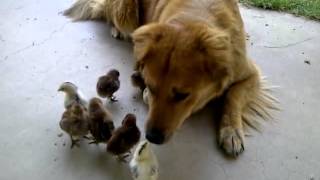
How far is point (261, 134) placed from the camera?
279cm

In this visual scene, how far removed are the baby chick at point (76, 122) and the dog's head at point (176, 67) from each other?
1.28 feet

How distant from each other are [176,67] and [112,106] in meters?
0.82

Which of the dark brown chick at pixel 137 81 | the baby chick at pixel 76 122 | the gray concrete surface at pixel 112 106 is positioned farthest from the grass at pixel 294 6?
the baby chick at pixel 76 122

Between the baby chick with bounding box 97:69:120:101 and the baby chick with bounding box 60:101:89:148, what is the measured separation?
0.30 m

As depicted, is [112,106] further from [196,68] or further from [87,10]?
[87,10]

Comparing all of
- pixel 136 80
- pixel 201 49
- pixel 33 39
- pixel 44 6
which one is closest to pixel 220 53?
pixel 201 49

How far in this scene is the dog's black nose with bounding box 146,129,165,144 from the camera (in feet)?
7.95

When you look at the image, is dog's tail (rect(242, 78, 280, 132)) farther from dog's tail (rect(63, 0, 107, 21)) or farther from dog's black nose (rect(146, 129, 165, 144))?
dog's tail (rect(63, 0, 107, 21))

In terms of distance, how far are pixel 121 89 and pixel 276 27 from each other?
4.79 ft

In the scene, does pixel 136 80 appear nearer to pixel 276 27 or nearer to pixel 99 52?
A: pixel 99 52

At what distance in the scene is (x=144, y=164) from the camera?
7.46 feet

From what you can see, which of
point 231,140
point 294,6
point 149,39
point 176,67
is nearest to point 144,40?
point 149,39

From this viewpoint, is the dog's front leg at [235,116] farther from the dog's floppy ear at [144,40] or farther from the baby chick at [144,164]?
the dog's floppy ear at [144,40]

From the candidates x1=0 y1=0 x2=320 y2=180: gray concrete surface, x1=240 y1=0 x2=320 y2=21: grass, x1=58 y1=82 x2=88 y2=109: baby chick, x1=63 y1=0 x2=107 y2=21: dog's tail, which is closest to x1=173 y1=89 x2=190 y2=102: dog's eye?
x1=0 y1=0 x2=320 y2=180: gray concrete surface
